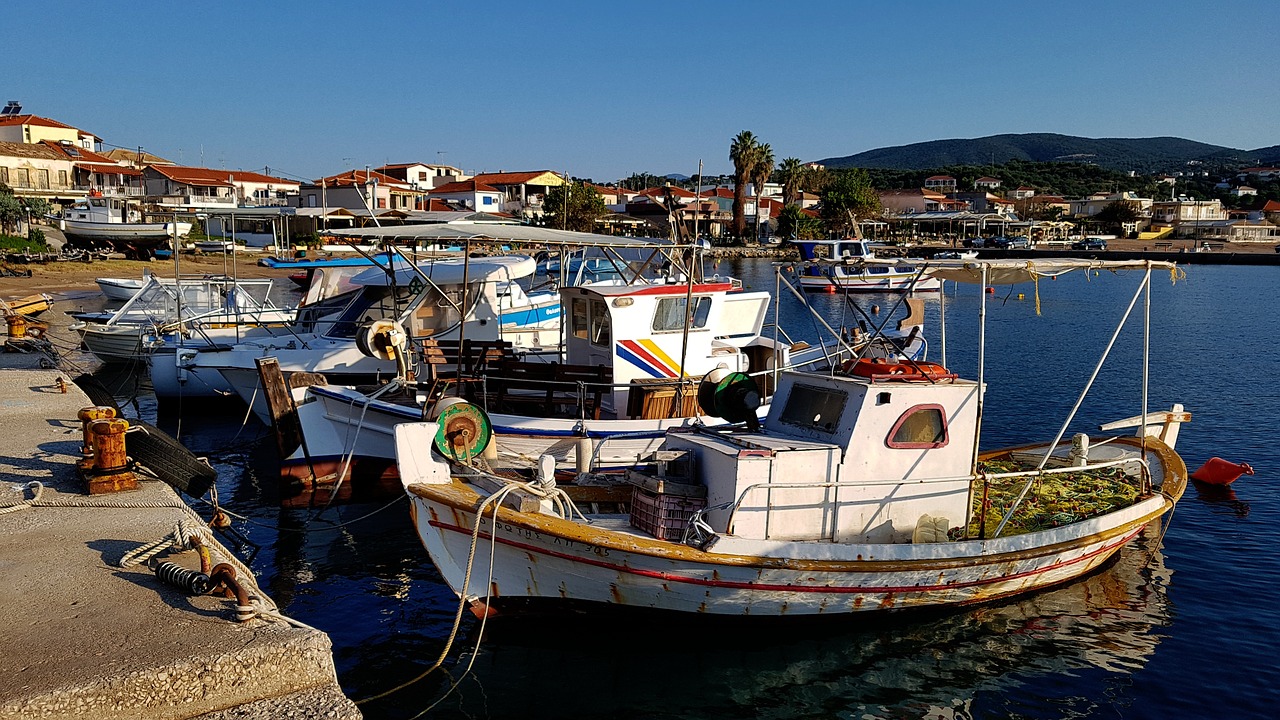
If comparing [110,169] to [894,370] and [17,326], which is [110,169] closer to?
[17,326]

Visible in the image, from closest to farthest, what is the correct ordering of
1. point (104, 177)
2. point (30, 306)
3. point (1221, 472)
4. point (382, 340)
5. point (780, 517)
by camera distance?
1. point (780, 517)
2. point (382, 340)
3. point (1221, 472)
4. point (30, 306)
5. point (104, 177)

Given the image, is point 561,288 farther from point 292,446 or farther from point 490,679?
point 490,679

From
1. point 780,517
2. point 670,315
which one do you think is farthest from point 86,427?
point 670,315

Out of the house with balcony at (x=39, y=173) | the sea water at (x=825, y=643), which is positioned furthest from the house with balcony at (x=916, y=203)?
the sea water at (x=825, y=643)

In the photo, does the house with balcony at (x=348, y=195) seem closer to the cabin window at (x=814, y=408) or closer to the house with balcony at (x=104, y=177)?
the house with balcony at (x=104, y=177)

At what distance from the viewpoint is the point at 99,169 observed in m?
77.7

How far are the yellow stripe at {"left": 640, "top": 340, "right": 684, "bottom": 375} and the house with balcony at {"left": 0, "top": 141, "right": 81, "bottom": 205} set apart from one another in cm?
7619

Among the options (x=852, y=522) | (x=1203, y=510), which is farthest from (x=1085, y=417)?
(x=852, y=522)

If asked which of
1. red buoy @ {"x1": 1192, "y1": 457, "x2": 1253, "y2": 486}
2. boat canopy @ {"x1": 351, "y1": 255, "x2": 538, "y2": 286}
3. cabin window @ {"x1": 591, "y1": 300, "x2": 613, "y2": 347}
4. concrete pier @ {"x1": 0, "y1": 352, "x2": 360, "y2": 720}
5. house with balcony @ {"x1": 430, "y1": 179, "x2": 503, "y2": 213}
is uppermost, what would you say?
house with balcony @ {"x1": 430, "y1": 179, "x2": 503, "y2": 213}

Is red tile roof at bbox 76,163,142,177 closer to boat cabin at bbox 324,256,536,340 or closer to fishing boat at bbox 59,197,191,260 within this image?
fishing boat at bbox 59,197,191,260

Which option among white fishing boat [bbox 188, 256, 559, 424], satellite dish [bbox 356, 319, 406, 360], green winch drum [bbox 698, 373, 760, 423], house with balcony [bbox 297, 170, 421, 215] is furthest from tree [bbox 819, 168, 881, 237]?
green winch drum [bbox 698, 373, 760, 423]

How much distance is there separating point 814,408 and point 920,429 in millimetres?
1121

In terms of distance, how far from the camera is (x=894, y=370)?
31.8 ft

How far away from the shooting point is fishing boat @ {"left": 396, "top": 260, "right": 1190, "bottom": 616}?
880 cm
